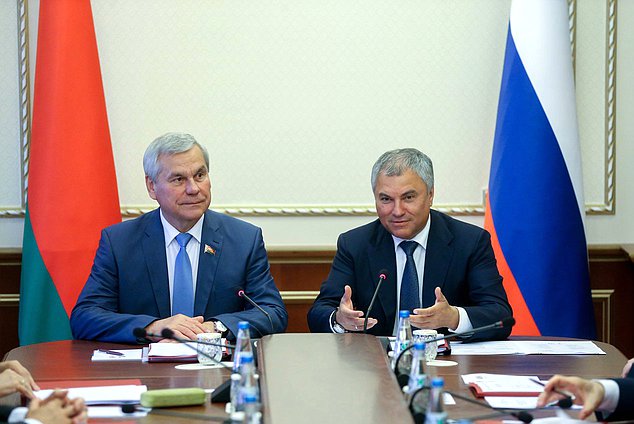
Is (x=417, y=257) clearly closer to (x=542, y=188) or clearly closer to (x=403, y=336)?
(x=403, y=336)

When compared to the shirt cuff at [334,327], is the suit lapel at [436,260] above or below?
above

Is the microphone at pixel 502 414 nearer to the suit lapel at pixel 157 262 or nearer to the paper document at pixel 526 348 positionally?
the paper document at pixel 526 348

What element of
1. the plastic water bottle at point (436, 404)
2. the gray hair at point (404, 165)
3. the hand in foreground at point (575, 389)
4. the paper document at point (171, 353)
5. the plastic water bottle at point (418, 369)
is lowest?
the paper document at point (171, 353)

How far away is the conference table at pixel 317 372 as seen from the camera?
2328 mm

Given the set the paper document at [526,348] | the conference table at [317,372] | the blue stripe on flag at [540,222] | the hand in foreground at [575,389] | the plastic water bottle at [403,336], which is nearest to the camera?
the conference table at [317,372]

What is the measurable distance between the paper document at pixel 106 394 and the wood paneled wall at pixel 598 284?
249 cm

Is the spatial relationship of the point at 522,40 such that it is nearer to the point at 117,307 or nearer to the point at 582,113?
the point at 582,113

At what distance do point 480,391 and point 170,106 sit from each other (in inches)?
116

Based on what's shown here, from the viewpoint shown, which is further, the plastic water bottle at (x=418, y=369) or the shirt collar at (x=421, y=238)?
the shirt collar at (x=421, y=238)

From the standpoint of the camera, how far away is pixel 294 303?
5.26 m

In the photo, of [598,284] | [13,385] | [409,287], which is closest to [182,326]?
[13,385]

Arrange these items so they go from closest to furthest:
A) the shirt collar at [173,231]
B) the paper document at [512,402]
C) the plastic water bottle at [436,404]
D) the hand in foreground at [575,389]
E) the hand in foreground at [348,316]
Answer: the plastic water bottle at [436,404], the hand in foreground at [575,389], the paper document at [512,402], the hand in foreground at [348,316], the shirt collar at [173,231]

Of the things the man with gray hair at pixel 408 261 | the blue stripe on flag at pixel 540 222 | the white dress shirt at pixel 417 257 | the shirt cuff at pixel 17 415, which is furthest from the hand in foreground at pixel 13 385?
the blue stripe on flag at pixel 540 222

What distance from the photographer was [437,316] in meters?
3.44
